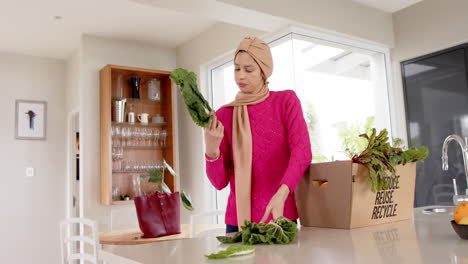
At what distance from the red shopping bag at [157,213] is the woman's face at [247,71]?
127 cm

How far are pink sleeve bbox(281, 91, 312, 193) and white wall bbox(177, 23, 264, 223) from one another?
250cm

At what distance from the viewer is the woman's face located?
Result: 4.35ft

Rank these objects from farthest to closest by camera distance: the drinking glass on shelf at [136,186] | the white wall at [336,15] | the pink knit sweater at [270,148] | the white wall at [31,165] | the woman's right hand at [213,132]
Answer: the white wall at [31,165] < the drinking glass on shelf at [136,186] < the white wall at [336,15] < the pink knit sweater at [270,148] < the woman's right hand at [213,132]

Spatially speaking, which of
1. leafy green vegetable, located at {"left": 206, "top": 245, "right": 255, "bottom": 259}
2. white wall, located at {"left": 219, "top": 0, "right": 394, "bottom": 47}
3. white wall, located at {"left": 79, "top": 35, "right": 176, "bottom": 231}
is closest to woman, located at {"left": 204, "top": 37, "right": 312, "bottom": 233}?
leafy green vegetable, located at {"left": 206, "top": 245, "right": 255, "bottom": 259}

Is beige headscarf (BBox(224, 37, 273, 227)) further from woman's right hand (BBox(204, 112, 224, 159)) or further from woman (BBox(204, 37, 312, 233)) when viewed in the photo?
woman's right hand (BBox(204, 112, 224, 159))

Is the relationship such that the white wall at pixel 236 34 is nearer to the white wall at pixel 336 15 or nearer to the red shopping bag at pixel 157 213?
the white wall at pixel 336 15

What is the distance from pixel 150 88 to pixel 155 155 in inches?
28.5

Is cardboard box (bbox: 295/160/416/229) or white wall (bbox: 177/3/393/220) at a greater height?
white wall (bbox: 177/3/393/220)

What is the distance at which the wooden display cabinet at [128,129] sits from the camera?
3.87 metres

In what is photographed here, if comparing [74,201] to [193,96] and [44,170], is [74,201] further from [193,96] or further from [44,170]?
[193,96]

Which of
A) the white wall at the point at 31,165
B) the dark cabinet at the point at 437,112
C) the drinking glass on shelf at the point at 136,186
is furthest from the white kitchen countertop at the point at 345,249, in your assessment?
the white wall at the point at 31,165

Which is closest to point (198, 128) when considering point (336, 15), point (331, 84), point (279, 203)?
point (331, 84)

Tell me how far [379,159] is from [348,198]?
15 centimetres

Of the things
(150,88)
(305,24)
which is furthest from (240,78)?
(150,88)
